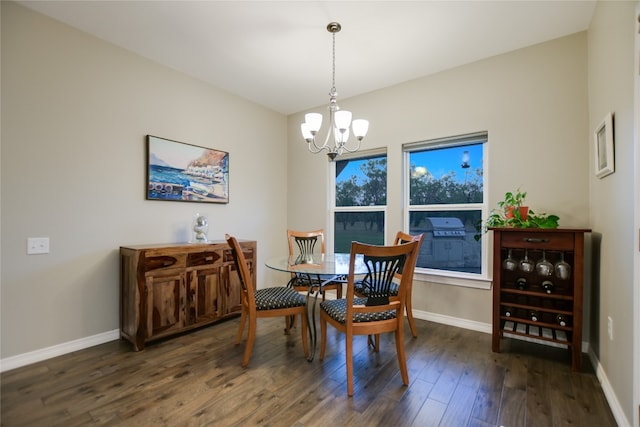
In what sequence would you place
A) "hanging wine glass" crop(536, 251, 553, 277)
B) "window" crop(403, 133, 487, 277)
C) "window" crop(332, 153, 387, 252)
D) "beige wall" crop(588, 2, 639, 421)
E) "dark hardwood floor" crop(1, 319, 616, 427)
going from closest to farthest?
"beige wall" crop(588, 2, 639, 421) → "dark hardwood floor" crop(1, 319, 616, 427) → "hanging wine glass" crop(536, 251, 553, 277) → "window" crop(403, 133, 487, 277) → "window" crop(332, 153, 387, 252)

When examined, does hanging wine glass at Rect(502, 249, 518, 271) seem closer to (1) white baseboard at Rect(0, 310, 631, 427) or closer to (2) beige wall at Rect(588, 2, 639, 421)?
(2) beige wall at Rect(588, 2, 639, 421)

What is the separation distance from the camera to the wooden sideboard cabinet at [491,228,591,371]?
2.19m

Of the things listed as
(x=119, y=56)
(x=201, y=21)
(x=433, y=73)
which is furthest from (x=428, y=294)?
(x=119, y=56)

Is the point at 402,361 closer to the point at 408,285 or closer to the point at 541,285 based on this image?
the point at 408,285

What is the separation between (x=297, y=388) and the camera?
1958mm

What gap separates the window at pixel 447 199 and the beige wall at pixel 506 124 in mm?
140

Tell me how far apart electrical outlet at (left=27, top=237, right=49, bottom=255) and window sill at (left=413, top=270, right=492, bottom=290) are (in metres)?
3.48

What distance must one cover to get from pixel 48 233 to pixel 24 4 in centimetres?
177

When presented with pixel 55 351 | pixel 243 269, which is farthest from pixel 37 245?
pixel 243 269

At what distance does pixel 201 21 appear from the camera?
241cm

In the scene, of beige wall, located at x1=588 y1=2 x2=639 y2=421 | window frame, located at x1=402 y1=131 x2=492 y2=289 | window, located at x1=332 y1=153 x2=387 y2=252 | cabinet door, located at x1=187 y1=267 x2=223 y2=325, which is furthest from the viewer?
window, located at x1=332 y1=153 x2=387 y2=252

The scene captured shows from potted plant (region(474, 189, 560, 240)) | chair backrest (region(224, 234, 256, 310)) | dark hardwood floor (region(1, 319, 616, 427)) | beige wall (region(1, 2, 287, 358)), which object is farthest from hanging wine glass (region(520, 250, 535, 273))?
beige wall (region(1, 2, 287, 358))

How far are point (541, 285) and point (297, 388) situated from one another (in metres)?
2.11

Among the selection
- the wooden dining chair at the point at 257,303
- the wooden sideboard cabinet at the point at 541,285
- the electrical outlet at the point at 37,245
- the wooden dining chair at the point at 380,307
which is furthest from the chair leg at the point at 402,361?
the electrical outlet at the point at 37,245
